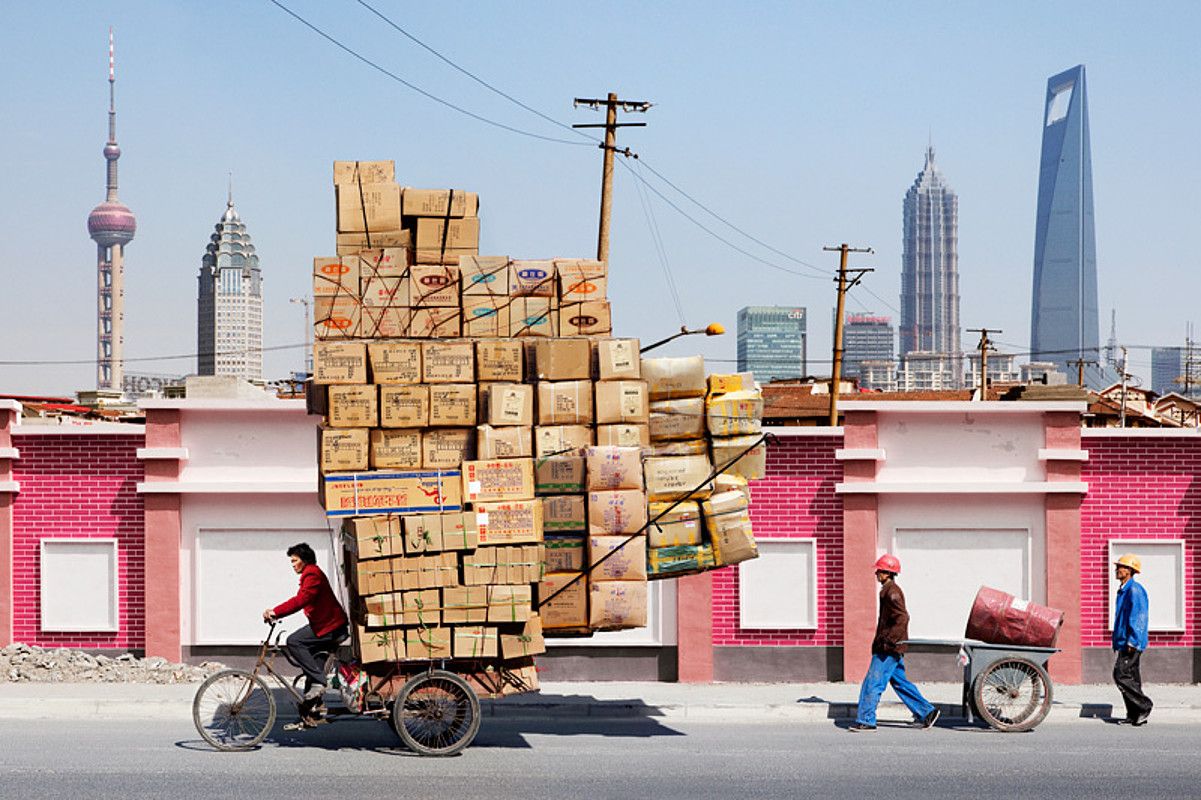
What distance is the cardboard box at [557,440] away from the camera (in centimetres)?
1343

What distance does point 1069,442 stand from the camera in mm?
18922

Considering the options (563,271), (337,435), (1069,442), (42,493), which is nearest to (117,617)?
(42,493)

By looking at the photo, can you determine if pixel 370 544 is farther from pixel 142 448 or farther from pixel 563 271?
pixel 142 448

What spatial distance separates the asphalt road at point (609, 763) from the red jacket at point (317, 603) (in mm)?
1107

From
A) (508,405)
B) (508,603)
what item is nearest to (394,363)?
(508,405)

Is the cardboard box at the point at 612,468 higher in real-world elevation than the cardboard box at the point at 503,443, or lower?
lower

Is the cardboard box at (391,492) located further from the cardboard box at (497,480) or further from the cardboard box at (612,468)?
the cardboard box at (612,468)

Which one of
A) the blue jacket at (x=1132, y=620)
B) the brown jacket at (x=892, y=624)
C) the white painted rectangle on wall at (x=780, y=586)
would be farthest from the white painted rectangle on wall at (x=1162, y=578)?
the brown jacket at (x=892, y=624)

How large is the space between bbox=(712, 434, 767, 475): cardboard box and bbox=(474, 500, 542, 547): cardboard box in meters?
1.86

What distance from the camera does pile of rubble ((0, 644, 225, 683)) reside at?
695 inches

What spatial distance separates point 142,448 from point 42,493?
1.39m

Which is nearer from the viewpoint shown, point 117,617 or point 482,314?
point 482,314

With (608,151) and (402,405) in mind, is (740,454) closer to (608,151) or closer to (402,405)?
(402,405)

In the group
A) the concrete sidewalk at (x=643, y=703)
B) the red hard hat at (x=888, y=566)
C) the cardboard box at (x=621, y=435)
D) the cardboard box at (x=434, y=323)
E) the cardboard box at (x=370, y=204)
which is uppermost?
the cardboard box at (x=370, y=204)
